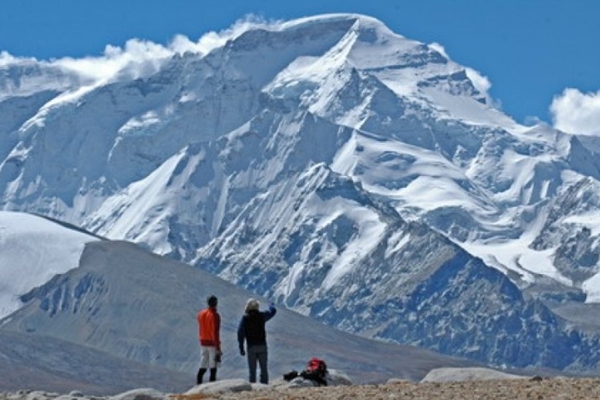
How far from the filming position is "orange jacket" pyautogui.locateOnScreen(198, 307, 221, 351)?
54344 mm

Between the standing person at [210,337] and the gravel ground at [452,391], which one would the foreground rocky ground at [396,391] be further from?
the standing person at [210,337]

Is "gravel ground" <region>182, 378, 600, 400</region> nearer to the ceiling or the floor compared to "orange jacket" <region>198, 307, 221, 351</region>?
nearer to the floor

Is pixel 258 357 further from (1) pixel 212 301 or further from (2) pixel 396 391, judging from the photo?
(2) pixel 396 391

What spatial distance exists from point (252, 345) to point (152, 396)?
8.09 meters

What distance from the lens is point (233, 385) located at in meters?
50.2

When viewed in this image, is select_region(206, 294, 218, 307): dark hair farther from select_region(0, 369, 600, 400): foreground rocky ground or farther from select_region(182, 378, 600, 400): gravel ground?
select_region(182, 378, 600, 400): gravel ground

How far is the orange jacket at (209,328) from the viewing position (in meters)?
54.3

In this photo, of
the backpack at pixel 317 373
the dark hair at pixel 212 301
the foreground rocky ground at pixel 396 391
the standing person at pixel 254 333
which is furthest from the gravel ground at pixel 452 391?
the standing person at pixel 254 333

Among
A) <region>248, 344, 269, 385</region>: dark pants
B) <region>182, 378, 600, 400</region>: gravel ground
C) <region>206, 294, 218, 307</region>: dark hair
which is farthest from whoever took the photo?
<region>248, 344, 269, 385</region>: dark pants

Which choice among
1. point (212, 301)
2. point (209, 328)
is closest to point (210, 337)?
point (209, 328)

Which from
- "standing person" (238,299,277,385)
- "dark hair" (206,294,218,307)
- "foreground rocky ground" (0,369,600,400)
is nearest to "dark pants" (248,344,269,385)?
"standing person" (238,299,277,385)

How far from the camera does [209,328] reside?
178 ft

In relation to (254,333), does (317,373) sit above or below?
below

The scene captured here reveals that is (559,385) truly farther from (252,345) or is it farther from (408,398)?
(252,345)
